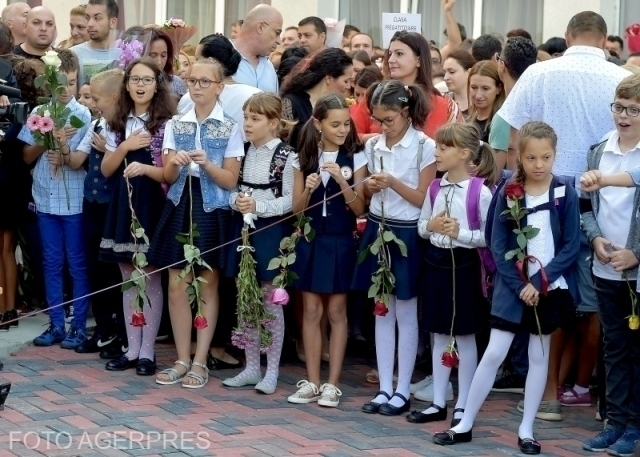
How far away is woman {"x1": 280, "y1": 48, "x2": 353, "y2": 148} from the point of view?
26.5 feet

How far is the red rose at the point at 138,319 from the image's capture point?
771cm

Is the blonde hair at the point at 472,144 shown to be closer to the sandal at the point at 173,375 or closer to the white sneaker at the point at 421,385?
the white sneaker at the point at 421,385

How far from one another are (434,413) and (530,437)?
26.4 inches

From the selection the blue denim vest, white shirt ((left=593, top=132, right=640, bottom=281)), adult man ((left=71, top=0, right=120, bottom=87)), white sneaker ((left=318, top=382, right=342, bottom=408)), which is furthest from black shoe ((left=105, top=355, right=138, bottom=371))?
adult man ((left=71, top=0, right=120, bottom=87))

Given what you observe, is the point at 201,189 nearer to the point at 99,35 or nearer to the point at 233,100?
the point at 233,100

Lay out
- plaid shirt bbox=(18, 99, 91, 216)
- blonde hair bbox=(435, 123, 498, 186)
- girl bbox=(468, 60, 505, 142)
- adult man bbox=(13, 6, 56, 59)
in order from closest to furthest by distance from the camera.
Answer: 1. blonde hair bbox=(435, 123, 498, 186)
2. girl bbox=(468, 60, 505, 142)
3. plaid shirt bbox=(18, 99, 91, 216)
4. adult man bbox=(13, 6, 56, 59)

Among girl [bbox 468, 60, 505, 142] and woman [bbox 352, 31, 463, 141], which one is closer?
woman [bbox 352, 31, 463, 141]

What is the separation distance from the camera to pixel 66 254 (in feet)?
28.8

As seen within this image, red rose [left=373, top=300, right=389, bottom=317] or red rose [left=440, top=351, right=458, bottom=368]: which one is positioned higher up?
red rose [left=373, top=300, right=389, bottom=317]

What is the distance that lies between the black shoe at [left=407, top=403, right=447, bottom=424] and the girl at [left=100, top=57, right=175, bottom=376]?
1826mm

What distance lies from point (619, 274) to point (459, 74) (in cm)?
303

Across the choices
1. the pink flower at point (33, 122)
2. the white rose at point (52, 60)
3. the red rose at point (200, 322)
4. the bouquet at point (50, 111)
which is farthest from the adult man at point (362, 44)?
the red rose at point (200, 322)

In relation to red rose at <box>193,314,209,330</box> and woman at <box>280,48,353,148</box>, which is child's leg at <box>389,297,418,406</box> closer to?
red rose at <box>193,314,209,330</box>

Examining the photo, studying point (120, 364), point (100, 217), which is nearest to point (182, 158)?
point (100, 217)
